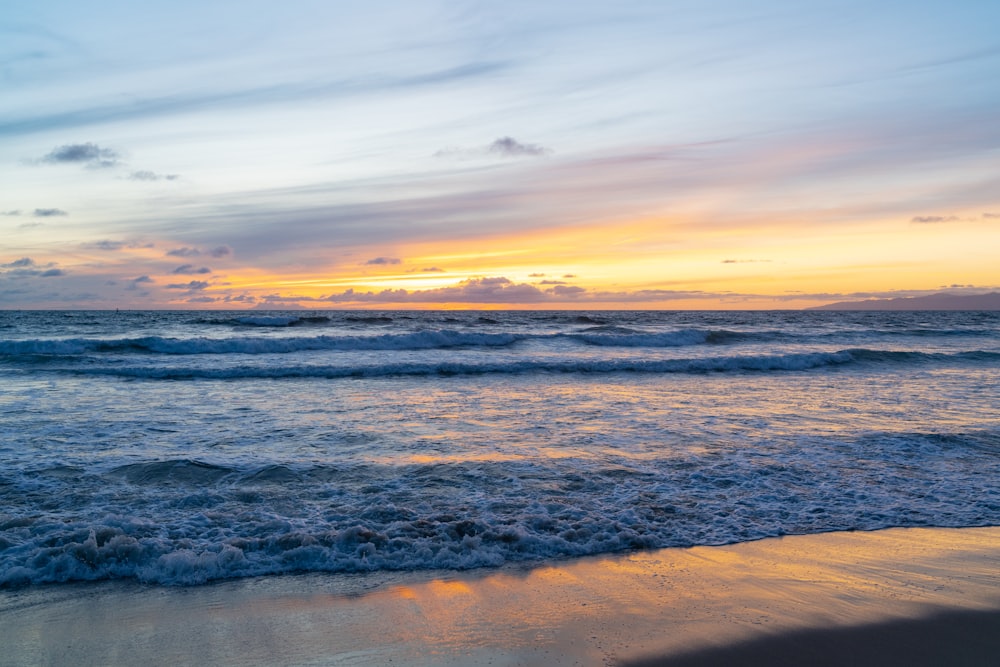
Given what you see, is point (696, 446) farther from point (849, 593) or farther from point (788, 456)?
point (849, 593)

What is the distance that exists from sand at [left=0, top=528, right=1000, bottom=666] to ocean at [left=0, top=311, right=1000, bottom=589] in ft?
1.30

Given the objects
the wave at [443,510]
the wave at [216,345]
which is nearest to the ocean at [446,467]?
the wave at [443,510]

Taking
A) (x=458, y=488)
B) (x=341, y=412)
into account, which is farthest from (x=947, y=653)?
(x=341, y=412)

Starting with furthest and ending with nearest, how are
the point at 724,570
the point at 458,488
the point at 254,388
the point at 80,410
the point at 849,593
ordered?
the point at 254,388 < the point at 80,410 < the point at 458,488 < the point at 724,570 < the point at 849,593

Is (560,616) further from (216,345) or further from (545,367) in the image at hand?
(216,345)

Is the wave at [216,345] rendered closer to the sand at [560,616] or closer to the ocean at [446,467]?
the ocean at [446,467]

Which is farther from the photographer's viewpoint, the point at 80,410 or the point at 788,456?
the point at 80,410

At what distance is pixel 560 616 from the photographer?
4594 mm

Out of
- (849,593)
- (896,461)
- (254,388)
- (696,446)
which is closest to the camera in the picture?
(849,593)

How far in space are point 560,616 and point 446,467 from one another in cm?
408

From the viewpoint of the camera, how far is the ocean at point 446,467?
19.2 ft

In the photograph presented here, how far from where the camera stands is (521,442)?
33.6 ft

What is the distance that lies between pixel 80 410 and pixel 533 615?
38.2 ft

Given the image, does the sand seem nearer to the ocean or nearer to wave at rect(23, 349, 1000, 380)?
the ocean
